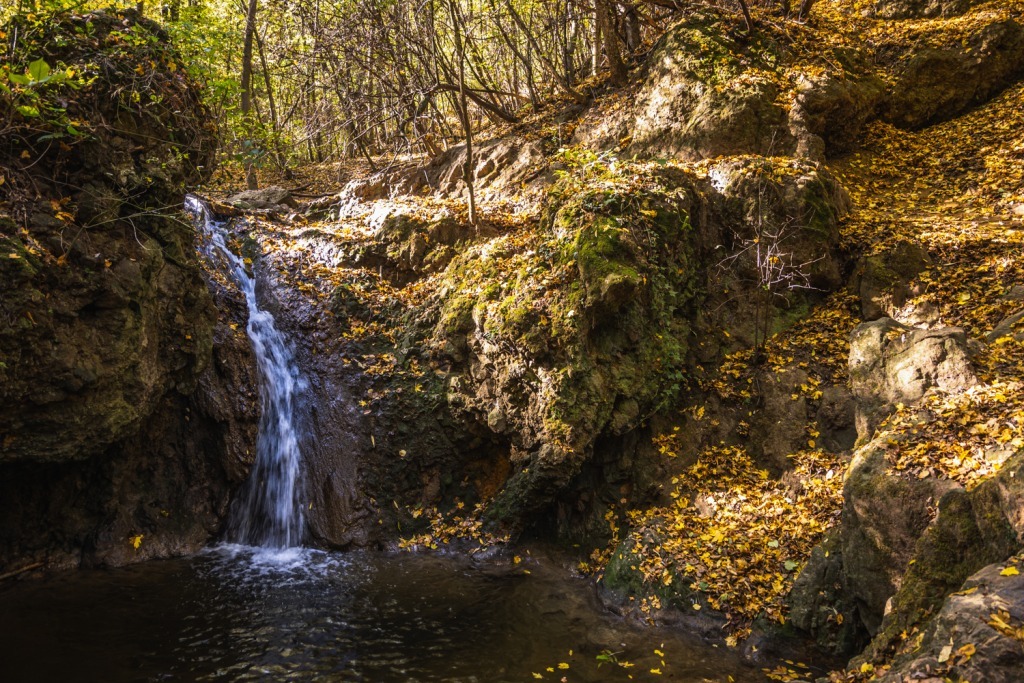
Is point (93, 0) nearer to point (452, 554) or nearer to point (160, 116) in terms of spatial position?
point (160, 116)

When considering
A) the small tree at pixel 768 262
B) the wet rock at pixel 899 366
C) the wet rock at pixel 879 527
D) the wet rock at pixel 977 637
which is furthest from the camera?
the small tree at pixel 768 262

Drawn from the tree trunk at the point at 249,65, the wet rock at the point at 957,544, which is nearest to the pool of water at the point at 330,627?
the wet rock at the point at 957,544

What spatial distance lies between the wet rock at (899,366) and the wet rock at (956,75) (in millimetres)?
5982

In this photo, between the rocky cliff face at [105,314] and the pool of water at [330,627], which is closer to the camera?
the pool of water at [330,627]

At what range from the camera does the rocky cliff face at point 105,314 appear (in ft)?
19.1

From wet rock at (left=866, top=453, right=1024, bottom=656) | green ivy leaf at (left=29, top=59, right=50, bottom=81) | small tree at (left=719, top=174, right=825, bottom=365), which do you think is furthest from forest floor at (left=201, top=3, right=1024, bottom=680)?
green ivy leaf at (left=29, top=59, right=50, bottom=81)

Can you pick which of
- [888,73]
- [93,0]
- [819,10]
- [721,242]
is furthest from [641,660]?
[819,10]

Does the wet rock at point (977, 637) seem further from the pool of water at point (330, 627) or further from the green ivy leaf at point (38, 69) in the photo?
the green ivy leaf at point (38, 69)

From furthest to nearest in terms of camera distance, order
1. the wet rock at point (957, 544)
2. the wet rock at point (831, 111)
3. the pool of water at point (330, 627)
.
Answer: the wet rock at point (831, 111), the pool of water at point (330, 627), the wet rock at point (957, 544)

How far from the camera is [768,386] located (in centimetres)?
771

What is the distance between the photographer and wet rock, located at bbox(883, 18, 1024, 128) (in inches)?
416

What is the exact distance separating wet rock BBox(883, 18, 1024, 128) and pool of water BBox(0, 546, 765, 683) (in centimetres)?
1022

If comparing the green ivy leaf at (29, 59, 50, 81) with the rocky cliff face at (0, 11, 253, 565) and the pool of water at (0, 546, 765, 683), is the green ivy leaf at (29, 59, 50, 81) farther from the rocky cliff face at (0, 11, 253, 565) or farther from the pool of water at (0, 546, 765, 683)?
the pool of water at (0, 546, 765, 683)

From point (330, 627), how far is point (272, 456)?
11.5ft
